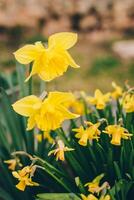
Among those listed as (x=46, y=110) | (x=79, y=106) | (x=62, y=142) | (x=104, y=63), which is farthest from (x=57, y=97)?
(x=104, y=63)

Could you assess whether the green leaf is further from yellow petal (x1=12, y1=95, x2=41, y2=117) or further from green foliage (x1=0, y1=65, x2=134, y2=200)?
yellow petal (x1=12, y1=95, x2=41, y2=117)

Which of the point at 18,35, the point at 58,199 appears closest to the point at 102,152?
the point at 58,199

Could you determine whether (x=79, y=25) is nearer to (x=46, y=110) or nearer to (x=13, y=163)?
(x=13, y=163)

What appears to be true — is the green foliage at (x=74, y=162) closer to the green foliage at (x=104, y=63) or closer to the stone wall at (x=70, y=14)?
the green foliage at (x=104, y=63)

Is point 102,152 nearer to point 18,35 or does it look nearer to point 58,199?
point 58,199

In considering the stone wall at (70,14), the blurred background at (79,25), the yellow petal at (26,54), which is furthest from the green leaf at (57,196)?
the stone wall at (70,14)

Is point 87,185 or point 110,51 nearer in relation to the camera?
point 87,185

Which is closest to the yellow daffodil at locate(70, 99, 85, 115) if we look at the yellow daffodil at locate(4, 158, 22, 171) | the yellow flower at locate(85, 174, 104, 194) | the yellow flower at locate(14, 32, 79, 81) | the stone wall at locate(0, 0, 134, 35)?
the yellow daffodil at locate(4, 158, 22, 171)
